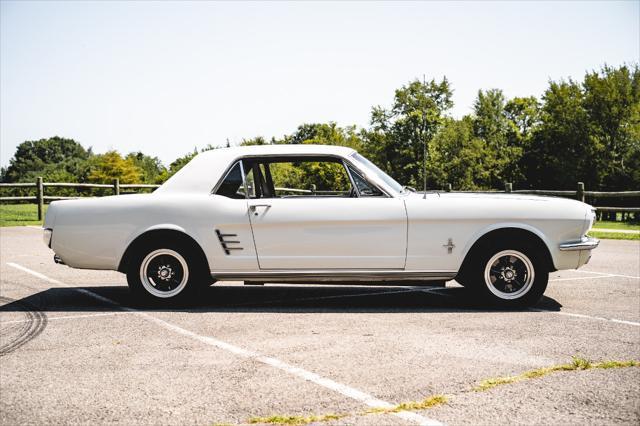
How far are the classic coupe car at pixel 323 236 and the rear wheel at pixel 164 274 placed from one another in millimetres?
10

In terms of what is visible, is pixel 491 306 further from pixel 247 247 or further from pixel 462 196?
pixel 247 247

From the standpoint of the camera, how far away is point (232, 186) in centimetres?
633

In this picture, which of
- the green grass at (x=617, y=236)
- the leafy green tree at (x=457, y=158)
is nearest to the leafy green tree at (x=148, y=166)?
the leafy green tree at (x=457, y=158)

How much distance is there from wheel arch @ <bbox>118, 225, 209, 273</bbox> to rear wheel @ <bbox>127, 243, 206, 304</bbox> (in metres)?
0.05

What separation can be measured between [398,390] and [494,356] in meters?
1.06

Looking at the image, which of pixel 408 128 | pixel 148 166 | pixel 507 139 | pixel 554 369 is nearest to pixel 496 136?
pixel 507 139

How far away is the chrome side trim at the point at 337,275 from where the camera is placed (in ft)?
19.8

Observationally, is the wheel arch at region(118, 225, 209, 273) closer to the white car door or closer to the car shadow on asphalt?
the car shadow on asphalt

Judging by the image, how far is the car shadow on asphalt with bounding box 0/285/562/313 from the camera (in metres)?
6.21

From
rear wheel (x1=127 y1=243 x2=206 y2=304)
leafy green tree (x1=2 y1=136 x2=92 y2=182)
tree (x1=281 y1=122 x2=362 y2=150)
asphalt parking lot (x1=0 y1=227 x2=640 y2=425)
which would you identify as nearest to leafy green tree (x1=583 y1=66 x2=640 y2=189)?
tree (x1=281 y1=122 x2=362 y2=150)

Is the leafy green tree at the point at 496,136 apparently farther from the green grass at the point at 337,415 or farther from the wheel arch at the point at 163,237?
the green grass at the point at 337,415

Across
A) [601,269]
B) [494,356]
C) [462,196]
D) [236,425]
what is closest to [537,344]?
[494,356]

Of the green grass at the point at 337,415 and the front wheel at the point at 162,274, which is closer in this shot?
the green grass at the point at 337,415

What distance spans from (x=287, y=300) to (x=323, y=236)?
107 cm
